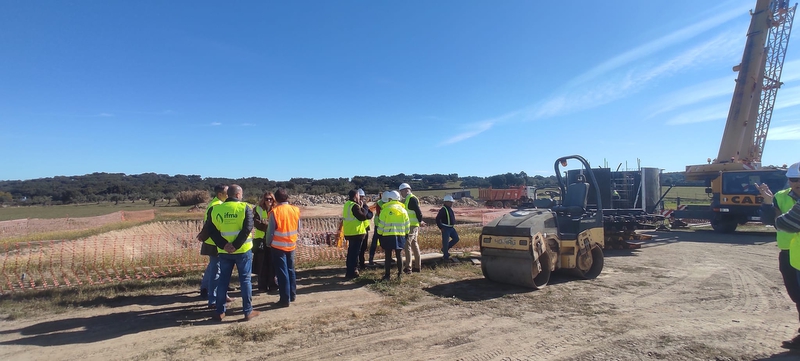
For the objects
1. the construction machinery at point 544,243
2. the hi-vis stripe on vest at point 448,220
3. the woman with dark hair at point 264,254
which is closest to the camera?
the construction machinery at point 544,243

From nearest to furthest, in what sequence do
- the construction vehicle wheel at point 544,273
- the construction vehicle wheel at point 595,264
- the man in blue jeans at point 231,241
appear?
the man in blue jeans at point 231,241 → the construction vehicle wheel at point 544,273 → the construction vehicle wheel at point 595,264

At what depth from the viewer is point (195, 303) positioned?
20.1 feet

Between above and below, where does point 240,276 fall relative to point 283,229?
below

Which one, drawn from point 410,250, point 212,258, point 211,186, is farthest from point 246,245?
point 211,186

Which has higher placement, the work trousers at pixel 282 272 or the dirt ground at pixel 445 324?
the work trousers at pixel 282 272

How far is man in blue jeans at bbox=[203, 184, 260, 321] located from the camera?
17.1 ft

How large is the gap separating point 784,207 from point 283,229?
6378 mm

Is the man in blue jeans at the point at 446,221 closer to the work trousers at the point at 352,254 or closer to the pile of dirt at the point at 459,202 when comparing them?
the work trousers at the point at 352,254

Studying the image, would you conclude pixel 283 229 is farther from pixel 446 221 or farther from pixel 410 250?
pixel 446 221

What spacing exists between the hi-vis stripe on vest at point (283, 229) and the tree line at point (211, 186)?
25.2m

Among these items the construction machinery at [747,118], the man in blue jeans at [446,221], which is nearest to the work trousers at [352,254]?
the man in blue jeans at [446,221]

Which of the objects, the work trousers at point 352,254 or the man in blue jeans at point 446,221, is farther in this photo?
the man in blue jeans at point 446,221

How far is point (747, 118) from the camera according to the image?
1720 centimetres

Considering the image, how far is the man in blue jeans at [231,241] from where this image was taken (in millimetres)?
5227
